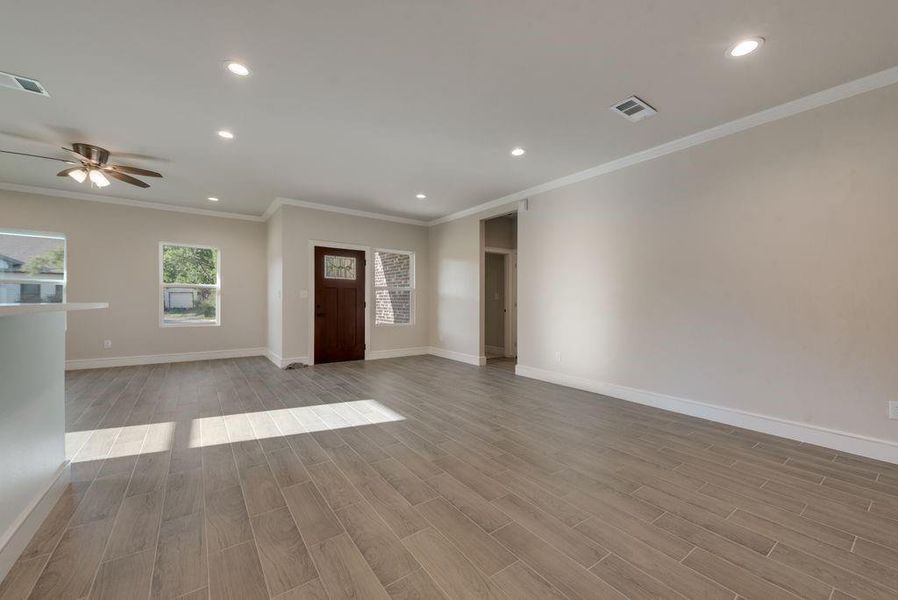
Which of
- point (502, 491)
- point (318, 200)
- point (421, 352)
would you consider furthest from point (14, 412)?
point (421, 352)

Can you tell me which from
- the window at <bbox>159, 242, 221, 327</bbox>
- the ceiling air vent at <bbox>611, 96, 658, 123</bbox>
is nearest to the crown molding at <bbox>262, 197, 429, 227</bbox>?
the window at <bbox>159, 242, 221, 327</bbox>

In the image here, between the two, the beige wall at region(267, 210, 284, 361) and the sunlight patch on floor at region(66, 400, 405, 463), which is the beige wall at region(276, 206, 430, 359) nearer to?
the beige wall at region(267, 210, 284, 361)

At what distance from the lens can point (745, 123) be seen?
127 inches

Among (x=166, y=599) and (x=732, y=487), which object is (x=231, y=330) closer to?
(x=166, y=599)

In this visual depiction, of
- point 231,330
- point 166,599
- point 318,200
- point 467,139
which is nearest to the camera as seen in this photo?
point 166,599

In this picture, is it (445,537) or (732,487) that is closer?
(445,537)

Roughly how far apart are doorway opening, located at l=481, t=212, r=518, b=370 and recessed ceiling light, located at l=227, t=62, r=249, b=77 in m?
4.47

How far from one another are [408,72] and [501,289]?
5.40 metres

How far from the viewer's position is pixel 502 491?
2.18 m

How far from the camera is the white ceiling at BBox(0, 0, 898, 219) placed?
2.06 metres

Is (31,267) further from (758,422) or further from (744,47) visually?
(758,422)

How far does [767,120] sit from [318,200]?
5738 millimetres

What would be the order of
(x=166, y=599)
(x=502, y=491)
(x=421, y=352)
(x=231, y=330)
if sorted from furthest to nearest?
(x=421, y=352) < (x=231, y=330) < (x=502, y=491) < (x=166, y=599)

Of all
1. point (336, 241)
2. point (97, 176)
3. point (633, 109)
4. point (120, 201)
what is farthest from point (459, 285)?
point (120, 201)
